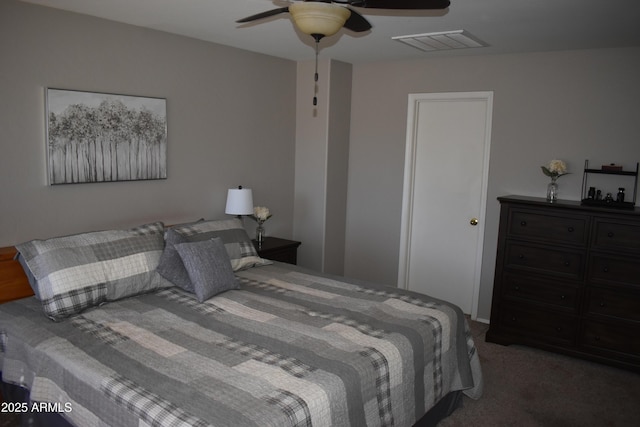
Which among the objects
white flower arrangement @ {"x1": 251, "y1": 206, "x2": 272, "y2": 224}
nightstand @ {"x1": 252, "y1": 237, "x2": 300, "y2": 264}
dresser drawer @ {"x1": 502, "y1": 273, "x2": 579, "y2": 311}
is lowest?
dresser drawer @ {"x1": 502, "y1": 273, "x2": 579, "y2": 311}

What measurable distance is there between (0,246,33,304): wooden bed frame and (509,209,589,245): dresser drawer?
3.42 m

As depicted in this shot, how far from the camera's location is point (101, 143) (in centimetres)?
347

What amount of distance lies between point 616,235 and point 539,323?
0.88 m

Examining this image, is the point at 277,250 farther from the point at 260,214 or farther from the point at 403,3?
the point at 403,3

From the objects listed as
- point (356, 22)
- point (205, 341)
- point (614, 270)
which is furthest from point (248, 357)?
point (614, 270)

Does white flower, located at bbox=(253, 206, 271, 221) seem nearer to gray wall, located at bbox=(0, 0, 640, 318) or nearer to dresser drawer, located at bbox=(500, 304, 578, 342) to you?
gray wall, located at bbox=(0, 0, 640, 318)

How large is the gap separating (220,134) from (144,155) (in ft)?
2.56

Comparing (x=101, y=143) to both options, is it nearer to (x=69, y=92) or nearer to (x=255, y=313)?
(x=69, y=92)

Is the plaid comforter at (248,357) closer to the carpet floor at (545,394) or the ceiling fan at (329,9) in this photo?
the carpet floor at (545,394)

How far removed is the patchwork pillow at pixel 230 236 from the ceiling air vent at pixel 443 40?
185 centimetres

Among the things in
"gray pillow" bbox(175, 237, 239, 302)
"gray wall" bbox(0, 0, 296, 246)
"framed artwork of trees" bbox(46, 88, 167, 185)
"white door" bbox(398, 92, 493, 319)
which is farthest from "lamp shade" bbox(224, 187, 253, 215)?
"white door" bbox(398, 92, 493, 319)

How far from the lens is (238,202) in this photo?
13.8 ft

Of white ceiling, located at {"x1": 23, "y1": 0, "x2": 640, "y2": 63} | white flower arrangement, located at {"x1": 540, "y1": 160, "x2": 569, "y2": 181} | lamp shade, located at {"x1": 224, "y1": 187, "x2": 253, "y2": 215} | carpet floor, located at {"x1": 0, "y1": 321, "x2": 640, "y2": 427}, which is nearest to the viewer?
white ceiling, located at {"x1": 23, "y1": 0, "x2": 640, "y2": 63}

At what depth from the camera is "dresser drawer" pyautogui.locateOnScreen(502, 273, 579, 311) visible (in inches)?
152
